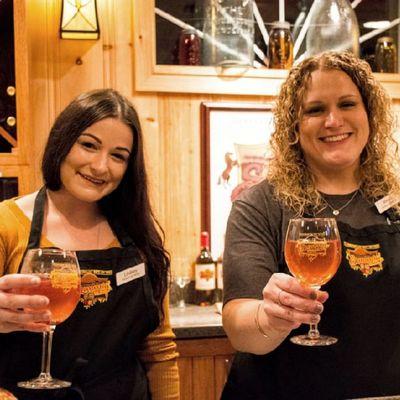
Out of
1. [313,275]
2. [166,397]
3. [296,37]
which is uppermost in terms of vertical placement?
[296,37]

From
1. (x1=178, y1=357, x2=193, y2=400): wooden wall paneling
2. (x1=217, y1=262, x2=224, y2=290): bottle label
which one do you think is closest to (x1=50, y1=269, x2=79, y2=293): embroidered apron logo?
(x1=178, y1=357, x2=193, y2=400): wooden wall paneling

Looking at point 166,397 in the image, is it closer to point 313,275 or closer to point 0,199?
point 313,275

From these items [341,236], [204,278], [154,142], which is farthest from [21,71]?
[341,236]

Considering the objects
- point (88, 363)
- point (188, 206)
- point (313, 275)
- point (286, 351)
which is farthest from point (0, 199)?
point (313, 275)

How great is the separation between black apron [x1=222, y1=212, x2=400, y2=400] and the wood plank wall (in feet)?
4.46

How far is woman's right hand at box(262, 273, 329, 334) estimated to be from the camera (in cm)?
134

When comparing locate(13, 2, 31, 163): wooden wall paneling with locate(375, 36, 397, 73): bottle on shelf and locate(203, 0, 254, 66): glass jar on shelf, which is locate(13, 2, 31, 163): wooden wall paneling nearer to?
locate(203, 0, 254, 66): glass jar on shelf

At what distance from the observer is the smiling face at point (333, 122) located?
1.81 meters

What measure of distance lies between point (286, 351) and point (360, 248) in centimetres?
33

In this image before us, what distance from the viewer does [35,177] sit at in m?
2.80

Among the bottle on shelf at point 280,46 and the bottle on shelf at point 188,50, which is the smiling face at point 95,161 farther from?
the bottle on shelf at point 280,46

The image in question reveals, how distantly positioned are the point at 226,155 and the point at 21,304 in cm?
202

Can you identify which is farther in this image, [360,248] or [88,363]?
[360,248]

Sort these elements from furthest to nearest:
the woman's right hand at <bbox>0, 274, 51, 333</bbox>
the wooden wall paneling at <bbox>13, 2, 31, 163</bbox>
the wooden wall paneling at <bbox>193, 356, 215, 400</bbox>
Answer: the wooden wall paneling at <bbox>193, 356, 215, 400</bbox> → the wooden wall paneling at <bbox>13, 2, 31, 163</bbox> → the woman's right hand at <bbox>0, 274, 51, 333</bbox>
